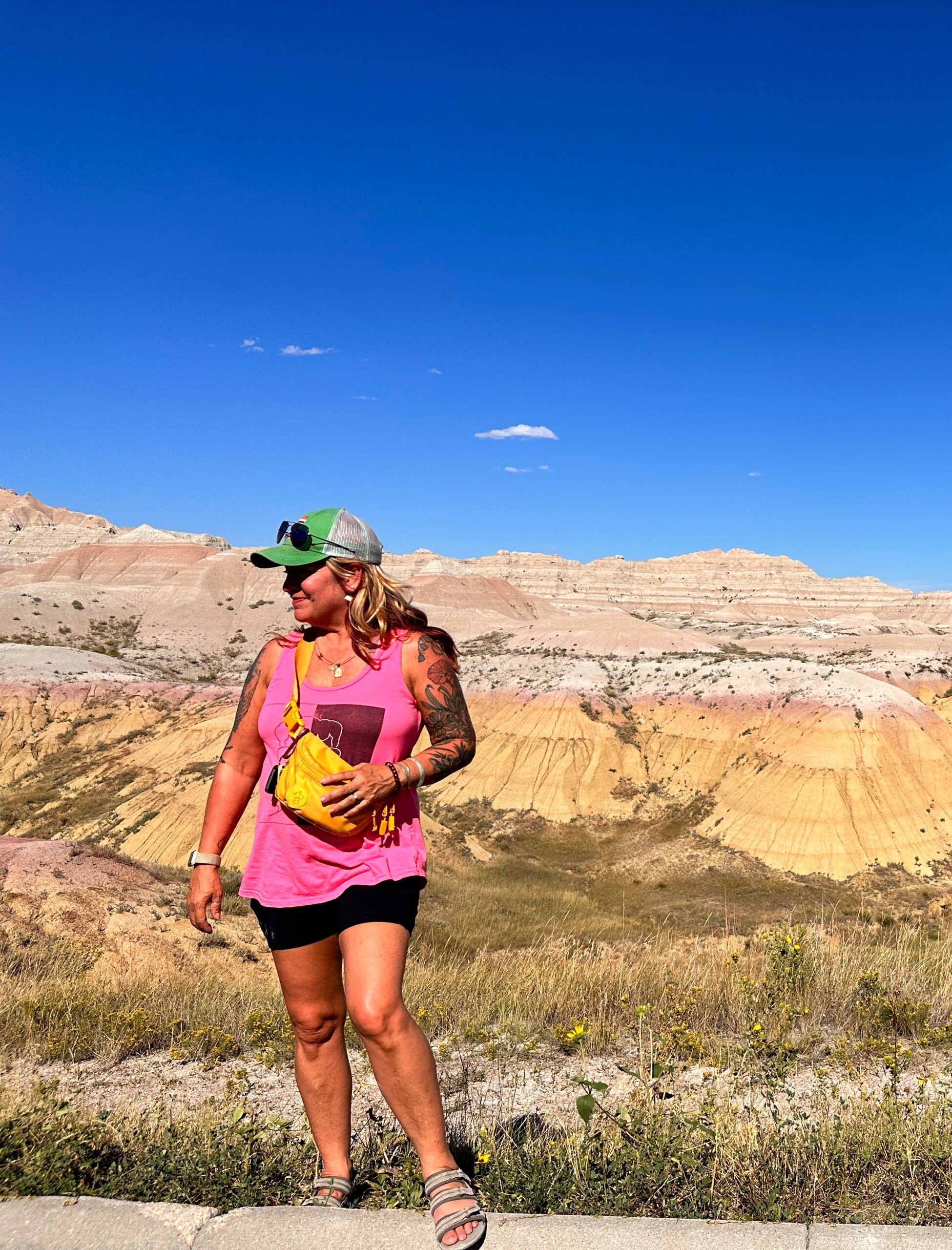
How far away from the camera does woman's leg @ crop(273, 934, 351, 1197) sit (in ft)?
8.33

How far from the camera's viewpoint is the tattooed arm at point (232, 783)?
2754mm

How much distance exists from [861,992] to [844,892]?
744 inches

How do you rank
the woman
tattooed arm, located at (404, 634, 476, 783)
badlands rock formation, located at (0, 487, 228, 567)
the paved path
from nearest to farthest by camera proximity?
1. the paved path
2. the woman
3. tattooed arm, located at (404, 634, 476, 783)
4. badlands rock formation, located at (0, 487, 228, 567)

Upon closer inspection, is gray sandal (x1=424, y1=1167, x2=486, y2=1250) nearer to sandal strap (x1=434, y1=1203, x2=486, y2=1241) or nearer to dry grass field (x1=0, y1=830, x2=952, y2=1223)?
sandal strap (x1=434, y1=1203, x2=486, y2=1241)

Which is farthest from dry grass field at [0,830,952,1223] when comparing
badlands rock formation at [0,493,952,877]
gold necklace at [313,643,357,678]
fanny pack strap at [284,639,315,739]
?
badlands rock formation at [0,493,952,877]

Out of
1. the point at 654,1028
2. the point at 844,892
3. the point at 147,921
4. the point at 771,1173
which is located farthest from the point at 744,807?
the point at 771,1173

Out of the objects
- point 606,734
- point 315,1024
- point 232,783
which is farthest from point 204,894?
point 606,734

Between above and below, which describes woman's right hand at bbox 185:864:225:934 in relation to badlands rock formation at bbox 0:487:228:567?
below

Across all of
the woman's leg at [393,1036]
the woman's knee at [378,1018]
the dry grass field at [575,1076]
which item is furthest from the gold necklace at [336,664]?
the dry grass field at [575,1076]

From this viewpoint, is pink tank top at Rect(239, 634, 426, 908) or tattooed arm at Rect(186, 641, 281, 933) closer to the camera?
pink tank top at Rect(239, 634, 426, 908)

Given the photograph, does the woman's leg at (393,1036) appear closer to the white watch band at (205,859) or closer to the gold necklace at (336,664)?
the white watch band at (205,859)

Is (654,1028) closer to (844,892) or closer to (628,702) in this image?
(844,892)

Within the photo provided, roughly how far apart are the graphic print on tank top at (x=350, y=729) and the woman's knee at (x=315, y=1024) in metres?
0.84

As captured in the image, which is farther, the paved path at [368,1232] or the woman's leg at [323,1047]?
the woman's leg at [323,1047]
